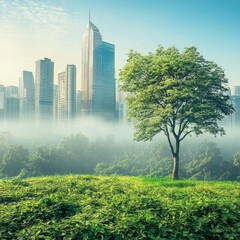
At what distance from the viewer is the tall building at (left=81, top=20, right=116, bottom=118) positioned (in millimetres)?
118625

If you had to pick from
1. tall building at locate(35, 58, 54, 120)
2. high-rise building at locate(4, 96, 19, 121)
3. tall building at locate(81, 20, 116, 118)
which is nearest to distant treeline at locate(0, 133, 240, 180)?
tall building at locate(81, 20, 116, 118)

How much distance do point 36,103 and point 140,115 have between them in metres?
107

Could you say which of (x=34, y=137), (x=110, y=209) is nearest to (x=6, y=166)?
(x=34, y=137)

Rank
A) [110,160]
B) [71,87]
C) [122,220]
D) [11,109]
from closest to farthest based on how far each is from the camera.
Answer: [122,220] < [110,160] < [11,109] < [71,87]

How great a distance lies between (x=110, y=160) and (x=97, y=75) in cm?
6302

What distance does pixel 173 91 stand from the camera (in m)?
16.8

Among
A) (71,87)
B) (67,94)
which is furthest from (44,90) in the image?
(71,87)

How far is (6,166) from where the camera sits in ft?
177

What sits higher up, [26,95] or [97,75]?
[97,75]

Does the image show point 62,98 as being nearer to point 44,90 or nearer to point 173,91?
point 44,90

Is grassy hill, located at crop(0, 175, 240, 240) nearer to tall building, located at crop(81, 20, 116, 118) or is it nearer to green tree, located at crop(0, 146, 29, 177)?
green tree, located at crop(0, 146, 29, 177)

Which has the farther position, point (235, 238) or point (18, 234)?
point (235, 238)

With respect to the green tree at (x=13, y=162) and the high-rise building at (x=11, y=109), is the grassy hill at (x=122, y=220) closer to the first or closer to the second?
the green tree at (x=13, y=162)

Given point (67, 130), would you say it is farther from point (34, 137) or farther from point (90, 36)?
point (90, 36)
